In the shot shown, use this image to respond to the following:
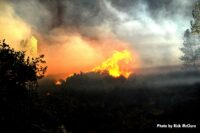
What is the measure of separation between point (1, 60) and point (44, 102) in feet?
17.2

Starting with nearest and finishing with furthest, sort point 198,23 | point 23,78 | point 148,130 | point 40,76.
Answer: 1. point 23,78
2. point 40,76
3. point 198,23
4. point 148,130

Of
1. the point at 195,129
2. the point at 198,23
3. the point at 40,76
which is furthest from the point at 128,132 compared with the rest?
the point at 40,76

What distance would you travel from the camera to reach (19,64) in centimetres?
2886

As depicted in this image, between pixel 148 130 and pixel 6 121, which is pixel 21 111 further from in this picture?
pixel 148 130

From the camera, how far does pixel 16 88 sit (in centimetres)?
2728

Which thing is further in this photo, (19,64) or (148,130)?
(148,130)

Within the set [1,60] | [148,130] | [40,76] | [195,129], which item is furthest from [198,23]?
[148,130]

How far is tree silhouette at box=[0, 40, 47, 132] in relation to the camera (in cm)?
2488

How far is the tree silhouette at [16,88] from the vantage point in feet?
81.6

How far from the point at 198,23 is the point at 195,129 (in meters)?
67.6

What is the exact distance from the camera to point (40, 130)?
1044 inches

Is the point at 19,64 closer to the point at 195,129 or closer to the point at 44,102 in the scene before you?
the point at 44,102

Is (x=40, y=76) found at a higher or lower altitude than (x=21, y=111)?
higher

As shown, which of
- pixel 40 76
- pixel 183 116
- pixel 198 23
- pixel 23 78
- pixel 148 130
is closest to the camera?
pixel 23 78
